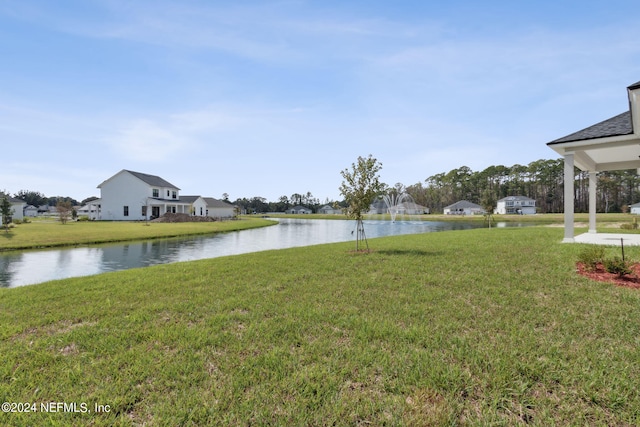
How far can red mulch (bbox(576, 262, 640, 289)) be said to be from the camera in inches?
243

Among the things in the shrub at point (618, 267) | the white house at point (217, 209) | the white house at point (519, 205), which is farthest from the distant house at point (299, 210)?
the shrub at point (618, 267)

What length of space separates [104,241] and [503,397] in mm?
23296

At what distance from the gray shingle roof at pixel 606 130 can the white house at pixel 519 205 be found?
252 ft

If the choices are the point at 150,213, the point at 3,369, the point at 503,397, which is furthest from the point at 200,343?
the point at 150,213

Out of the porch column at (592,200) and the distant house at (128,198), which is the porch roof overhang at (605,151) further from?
the distant house at (128,198)

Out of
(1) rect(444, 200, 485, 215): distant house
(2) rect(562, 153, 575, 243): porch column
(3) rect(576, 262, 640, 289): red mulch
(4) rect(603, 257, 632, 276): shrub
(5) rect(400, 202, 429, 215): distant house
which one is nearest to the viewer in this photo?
(3) rect(576, 262, 640, 289): red mulch

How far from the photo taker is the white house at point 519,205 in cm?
7881

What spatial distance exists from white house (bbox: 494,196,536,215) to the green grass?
281 ft

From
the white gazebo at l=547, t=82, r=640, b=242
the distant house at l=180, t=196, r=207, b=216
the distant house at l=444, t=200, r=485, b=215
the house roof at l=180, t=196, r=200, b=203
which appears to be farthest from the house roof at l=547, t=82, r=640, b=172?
the distant house at l=444, t=200, r=485, b=215

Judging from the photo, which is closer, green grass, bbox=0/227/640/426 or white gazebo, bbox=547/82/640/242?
green grass, bbox=0/227/640/426

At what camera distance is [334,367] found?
3.38m

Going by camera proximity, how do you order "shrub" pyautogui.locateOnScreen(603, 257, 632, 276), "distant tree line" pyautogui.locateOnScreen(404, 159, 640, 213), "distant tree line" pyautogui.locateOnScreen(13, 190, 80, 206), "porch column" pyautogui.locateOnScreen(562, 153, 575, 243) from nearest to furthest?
"shrub" pyautogui.locateOnScreen(603, 257, 632, 276), "porch column" pyautogui.locateOnScreen(562, 153, 575, 243), "distant tree line" pyautogui.locateOnScreen(404, 159, 640, 213), "distant tree line" pyautogui.locateOnScreen(13, 190, 80, 206)

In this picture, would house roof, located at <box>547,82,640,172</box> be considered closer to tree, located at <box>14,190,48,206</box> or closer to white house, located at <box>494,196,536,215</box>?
white house, located at <box>494,196,536,215</box>

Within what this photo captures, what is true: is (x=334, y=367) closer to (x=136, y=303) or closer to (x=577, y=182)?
(x=136, y=303)
